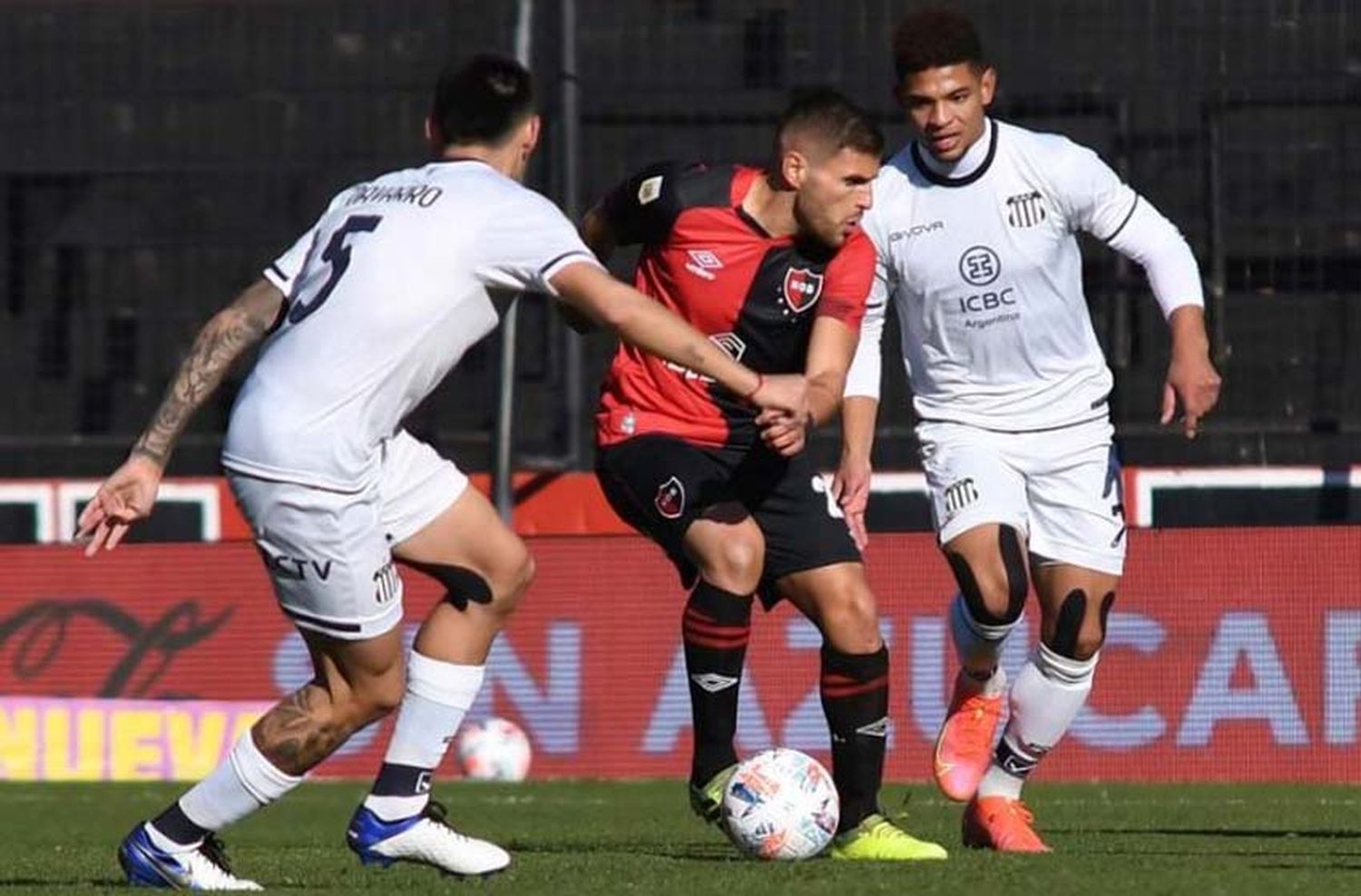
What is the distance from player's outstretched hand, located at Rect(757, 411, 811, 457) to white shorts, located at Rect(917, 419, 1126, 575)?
1943 millimetres

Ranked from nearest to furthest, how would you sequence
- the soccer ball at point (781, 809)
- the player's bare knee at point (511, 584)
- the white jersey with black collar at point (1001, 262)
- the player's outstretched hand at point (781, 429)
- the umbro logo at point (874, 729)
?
the player's outstretched hand at point (781, 429)
the player's bare knee at point (511, 584)
the soccer ball at point (781, 809)
the umbro logo at point (874, 729)
the white jersey with black collar at point (1001, 262)

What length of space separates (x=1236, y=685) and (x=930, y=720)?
1.28 m

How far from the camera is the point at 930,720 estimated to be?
1323 centimetres

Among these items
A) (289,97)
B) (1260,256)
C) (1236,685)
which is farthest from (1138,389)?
(289,97)

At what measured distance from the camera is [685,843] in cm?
923

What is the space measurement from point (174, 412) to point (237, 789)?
87 cm

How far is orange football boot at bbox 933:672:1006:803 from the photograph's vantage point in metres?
9.05

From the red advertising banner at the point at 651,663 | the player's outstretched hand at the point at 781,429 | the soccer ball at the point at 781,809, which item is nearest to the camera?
the player's outstretched hand at the point at 781,429

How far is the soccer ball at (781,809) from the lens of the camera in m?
7.91

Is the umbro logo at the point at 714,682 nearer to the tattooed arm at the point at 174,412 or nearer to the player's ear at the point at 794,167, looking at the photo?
the player's ear at the point at 794,167

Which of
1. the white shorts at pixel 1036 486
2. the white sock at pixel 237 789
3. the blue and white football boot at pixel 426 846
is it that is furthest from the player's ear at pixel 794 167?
the white sock at pixel 237 789

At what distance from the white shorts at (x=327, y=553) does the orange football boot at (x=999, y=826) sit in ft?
7.23

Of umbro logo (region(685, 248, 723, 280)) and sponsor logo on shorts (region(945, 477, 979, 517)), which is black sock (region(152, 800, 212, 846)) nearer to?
umbro logo (region(685, 248, 723, 280))

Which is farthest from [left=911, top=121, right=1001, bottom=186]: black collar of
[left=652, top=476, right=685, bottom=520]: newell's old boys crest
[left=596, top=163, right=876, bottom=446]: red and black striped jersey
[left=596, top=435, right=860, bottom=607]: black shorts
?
[left=652, top=476, right=685, bottom=520]: newell's old boys crest
